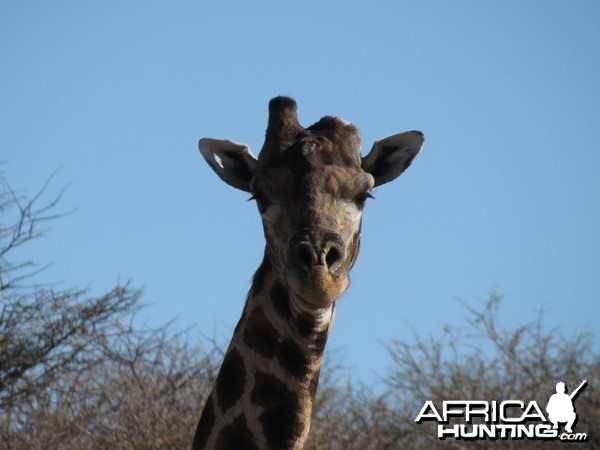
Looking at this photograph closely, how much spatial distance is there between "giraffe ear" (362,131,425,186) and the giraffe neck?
3.39 feet

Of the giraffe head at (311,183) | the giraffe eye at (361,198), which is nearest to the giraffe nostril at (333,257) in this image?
the giraffe head at (311,183)

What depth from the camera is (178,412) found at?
15086mm

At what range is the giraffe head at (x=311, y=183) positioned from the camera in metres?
7.52

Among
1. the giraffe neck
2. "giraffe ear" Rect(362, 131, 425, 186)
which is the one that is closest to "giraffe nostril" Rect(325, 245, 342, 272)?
the giraffe neck

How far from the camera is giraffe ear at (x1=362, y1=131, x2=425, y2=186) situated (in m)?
8.84

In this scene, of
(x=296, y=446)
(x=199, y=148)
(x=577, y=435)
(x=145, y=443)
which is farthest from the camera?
(x=145, y=443)

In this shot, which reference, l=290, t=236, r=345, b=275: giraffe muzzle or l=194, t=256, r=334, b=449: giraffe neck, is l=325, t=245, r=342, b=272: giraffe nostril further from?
l=194, t=256, r=334, b=449: giraffe neck

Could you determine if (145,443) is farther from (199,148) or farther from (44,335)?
(199,148)

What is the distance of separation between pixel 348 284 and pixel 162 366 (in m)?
8.54

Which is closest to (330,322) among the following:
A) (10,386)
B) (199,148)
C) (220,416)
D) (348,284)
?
(348,284)

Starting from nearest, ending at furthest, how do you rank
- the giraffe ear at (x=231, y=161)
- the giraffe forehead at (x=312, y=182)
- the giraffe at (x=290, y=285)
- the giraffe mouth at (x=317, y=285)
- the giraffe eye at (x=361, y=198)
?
1. the giraffe mouth at (x=317, y=285)
2. the giraffe at (x=290, y=285)
3. the giraffe forehead at (x=312, y=182)
4. the giraffe eye at (x=361, y=198)
5. the giraffe ear at (x=231, y=161)

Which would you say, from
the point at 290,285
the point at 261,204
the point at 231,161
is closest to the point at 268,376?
the point at 290,285

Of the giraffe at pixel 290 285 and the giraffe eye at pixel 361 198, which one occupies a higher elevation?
the giraffe eye at pixel 361 198

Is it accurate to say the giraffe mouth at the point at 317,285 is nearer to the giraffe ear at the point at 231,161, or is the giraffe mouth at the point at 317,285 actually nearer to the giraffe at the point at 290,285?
the giraffe at the point at 290,285
